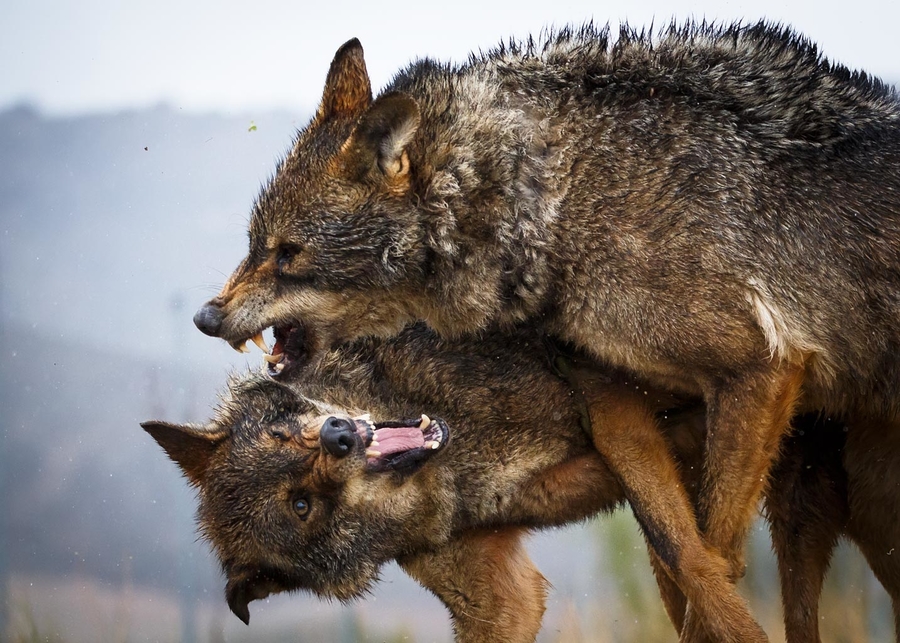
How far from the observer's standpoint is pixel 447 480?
5273mm

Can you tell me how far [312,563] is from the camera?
514 cm

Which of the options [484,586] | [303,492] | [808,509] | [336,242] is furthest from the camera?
[808,509]

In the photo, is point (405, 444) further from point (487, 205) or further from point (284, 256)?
point (487, 205)

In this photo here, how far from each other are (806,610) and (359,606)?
3.18m

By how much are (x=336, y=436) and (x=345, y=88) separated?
64.3 inches

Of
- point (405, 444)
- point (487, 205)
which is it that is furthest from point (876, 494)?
point (487, 205)

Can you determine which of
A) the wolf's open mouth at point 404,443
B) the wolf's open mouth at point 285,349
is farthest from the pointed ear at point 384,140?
the wolf's open mouth at point 404,443

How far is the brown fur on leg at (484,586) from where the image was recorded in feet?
17.6

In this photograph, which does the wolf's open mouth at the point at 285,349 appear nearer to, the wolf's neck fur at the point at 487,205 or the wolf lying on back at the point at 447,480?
the wolf lying on back at the point at 447,480

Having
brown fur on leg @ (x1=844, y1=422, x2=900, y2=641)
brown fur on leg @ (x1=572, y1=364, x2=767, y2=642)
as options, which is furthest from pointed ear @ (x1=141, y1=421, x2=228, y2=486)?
brown fur on leg @ (x1=844, y1=422, x2=900, y2=641)

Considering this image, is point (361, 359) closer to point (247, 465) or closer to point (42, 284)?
point (247, 465)

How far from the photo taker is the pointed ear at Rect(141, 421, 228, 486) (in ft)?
16.9

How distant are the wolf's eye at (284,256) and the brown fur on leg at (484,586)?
73.7 inches

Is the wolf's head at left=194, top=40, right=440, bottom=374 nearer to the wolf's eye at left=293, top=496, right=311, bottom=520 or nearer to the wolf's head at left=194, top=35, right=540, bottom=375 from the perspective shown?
the wolf's head at left=194, top=35, right=540, bottom=375
